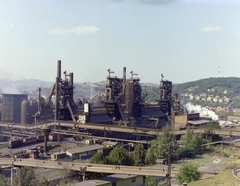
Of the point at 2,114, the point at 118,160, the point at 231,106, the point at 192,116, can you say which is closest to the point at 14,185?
the point at 118,160

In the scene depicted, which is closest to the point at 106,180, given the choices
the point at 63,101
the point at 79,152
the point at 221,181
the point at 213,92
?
the point at 221,181

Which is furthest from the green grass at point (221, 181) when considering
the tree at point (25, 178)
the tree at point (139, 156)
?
the tree at point (25, 178)

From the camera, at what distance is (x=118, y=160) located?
21.0m

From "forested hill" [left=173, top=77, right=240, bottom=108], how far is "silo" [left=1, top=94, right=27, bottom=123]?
60.4m

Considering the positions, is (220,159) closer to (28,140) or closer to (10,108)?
(28,140)

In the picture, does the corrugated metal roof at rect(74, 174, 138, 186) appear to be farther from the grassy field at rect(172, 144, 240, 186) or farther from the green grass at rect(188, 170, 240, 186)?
the grassy field at rect(172, 144, 240, 186)

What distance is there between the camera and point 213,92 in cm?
12038

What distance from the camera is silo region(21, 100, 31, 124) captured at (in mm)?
46000

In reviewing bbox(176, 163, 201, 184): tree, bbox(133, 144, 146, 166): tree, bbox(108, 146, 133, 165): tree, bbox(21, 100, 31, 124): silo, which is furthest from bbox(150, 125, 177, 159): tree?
bbox(21, 100, 31, 124): silo

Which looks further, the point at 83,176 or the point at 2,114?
the point at 2,114

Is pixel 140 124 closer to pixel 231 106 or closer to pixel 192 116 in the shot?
pixel 192 116

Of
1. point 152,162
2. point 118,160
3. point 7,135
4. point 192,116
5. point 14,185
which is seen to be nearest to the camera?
point 14,185

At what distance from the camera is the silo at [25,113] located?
4600cm

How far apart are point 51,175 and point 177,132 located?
16.3 metres
